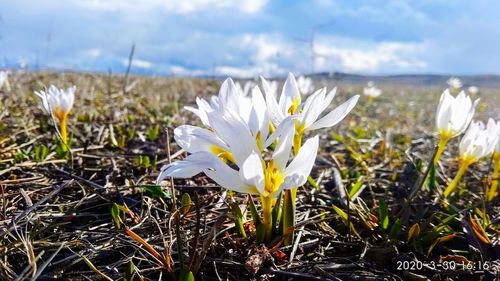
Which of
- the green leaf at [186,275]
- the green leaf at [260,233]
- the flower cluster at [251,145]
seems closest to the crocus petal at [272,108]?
the flower cluster at [251,145]

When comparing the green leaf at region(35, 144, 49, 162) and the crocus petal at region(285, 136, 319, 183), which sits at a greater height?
the crocus petal at region(285, 136, 319, 183)

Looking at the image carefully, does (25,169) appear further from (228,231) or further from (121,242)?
(228,231)

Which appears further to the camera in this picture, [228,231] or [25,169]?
[25,169]

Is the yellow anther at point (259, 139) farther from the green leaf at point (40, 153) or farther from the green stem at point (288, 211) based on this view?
the green leaf at point (40, 153)

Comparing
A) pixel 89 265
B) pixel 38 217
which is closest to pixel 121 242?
pixel 89 265

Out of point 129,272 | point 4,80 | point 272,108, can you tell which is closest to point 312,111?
point 272,108

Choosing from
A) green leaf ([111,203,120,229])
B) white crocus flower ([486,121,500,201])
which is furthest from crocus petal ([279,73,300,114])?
white crocus flower ([486,121,500,201])

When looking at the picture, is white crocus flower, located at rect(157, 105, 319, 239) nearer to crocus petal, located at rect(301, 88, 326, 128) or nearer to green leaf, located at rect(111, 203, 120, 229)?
crocus petal, located at rect(301, 88, 326, 128)
